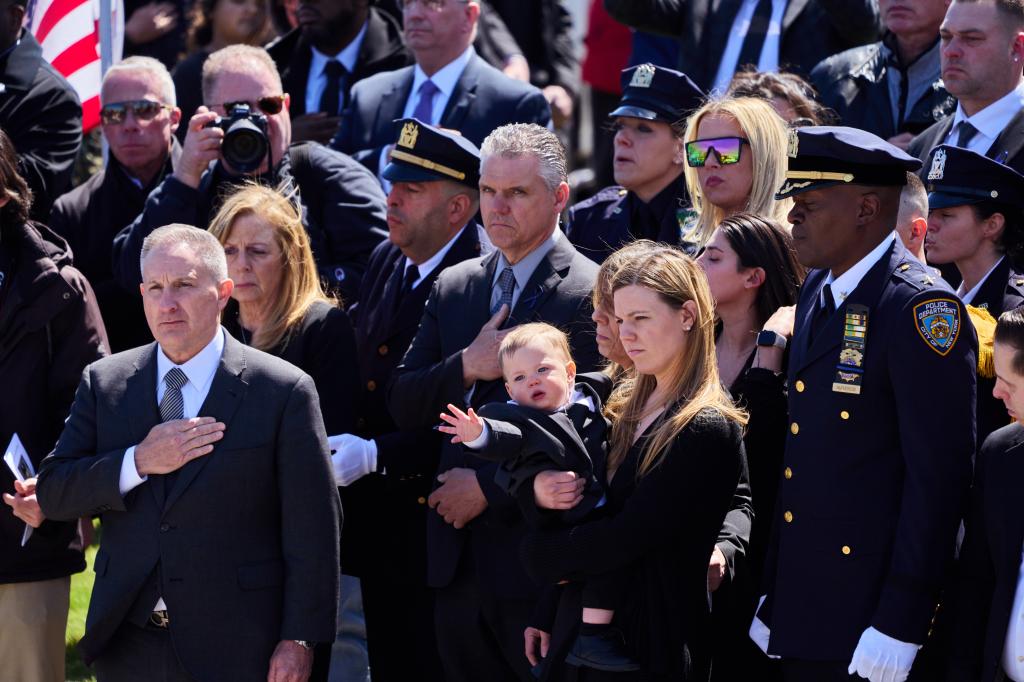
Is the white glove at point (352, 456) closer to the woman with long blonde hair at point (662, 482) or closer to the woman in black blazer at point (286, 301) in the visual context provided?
the woman in black blazer at point (286, 301)

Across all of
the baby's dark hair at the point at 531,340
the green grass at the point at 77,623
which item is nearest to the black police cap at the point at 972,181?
the baby's dark hair at the point at 531,340

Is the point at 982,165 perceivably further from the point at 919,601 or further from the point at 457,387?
the point at 457,387

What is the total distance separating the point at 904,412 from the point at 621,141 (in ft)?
8.73

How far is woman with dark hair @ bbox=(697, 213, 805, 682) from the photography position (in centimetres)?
472

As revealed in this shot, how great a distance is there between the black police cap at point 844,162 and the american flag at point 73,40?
15.4 ft

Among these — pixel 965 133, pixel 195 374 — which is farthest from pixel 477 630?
pixel 965 133

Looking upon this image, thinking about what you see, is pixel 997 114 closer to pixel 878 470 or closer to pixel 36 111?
pixel 878 470

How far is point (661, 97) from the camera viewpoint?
628 cm

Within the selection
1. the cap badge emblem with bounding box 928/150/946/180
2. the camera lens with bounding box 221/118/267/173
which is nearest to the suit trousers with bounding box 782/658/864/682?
the cap badge emblem with bounding box 928/150/946/180

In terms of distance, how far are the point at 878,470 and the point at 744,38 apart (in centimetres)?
387

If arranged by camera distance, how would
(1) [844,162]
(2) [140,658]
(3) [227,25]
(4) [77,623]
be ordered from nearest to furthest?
(1) [844,162]
(2) [140,658]
(4) [77,623]
(3) [227,25]

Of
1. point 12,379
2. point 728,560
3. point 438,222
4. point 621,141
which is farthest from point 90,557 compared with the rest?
point 728,560

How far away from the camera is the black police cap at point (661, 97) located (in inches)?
246

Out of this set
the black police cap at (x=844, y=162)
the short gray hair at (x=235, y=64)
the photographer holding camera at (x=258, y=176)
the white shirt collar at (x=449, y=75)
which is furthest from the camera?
the white shirt collar at (x=449, y=75)
